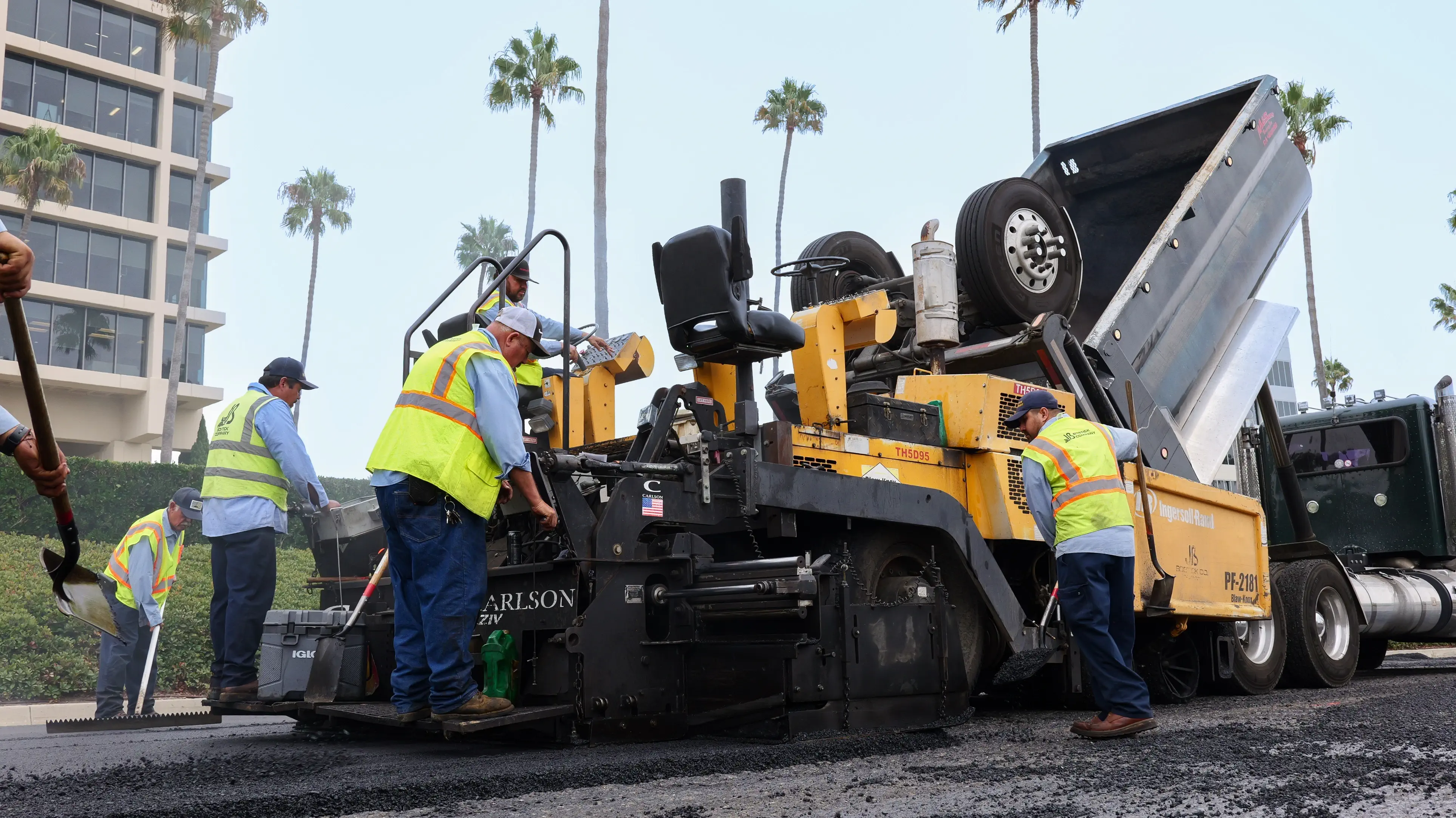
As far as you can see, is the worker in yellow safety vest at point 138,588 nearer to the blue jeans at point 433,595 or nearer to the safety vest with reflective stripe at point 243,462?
the safety vest with reflective stripe at point 243,462

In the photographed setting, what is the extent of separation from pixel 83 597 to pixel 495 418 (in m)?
1.44

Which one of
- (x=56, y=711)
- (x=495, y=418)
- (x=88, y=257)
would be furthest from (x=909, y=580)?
(x=88, y=257)

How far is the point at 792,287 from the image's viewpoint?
7.19 meters

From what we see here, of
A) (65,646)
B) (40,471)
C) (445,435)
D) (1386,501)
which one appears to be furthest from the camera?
(65,646)

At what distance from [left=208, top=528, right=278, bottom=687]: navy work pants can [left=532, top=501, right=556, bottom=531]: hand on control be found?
6.01 ft

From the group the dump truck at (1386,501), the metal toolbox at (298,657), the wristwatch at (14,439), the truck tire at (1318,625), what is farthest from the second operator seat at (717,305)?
the dump truck at (1386,501)

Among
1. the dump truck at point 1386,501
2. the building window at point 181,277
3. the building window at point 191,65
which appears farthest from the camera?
the building window at point 191,65

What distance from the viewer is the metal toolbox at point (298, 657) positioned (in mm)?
5082

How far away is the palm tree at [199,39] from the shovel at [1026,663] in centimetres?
2427

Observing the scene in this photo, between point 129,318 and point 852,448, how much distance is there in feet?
119

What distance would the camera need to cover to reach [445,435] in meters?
4.46

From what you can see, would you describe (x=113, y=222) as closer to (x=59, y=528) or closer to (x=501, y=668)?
(x=501, y=668)

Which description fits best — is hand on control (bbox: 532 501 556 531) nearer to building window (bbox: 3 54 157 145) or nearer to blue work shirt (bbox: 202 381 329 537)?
blue work shirt (bbox: 202 381 329 537)

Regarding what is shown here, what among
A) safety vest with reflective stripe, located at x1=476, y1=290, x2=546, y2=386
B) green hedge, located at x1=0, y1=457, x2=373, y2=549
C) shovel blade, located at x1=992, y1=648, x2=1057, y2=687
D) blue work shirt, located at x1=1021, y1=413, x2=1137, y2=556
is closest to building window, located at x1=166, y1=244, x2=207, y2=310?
green hedge, located at x1=0, y1=457, x2=373, y2=549
